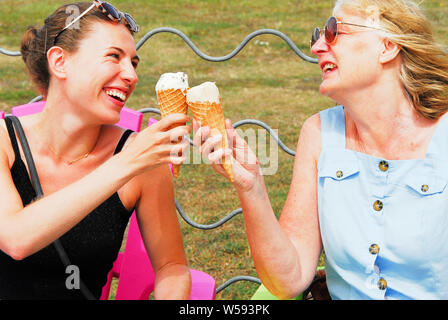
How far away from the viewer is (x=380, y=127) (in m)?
2.14

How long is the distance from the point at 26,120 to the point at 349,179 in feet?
4.07

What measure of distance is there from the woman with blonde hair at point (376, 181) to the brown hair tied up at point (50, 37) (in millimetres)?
826

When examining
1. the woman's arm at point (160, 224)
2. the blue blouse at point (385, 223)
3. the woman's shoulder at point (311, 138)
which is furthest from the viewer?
the woman's shoulder at point (311, 138)

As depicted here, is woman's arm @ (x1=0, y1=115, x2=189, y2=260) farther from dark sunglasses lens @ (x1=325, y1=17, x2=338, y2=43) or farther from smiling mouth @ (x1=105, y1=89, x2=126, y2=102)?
dark sunglasses lens @ (x1=325, y1=17, x2=338, y2=43)

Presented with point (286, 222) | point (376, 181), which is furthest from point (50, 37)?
point (376, 181)

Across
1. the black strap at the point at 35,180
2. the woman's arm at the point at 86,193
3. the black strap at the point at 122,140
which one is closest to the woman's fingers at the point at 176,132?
the woman's arm at the point at 86,193

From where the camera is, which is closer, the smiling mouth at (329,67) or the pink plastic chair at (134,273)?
the smiling mouth at (329,67)

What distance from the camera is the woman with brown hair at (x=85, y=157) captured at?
6.74 feet

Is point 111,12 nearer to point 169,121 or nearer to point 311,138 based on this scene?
point 169,121

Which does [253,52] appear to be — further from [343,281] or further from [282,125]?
[343,281]

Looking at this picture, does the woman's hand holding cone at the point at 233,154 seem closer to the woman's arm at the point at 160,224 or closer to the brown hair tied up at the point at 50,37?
the woman's arm at the point at 160,224

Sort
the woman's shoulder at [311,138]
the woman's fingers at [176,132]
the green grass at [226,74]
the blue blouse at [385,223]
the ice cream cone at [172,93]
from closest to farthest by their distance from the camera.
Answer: the woman's fingers at [176,132]
the ice cream cone at [172,93]
the blue blouse at [385,223]
the woman's shoulder at [311,138]
the green grass at [226,74]
